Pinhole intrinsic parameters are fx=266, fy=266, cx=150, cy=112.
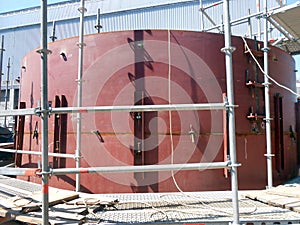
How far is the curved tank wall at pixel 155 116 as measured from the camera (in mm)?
5042

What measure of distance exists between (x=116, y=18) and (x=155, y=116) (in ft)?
54.7

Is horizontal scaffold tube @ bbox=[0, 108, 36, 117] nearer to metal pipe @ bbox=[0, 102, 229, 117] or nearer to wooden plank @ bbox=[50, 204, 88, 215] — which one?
metal pipe @ bbox=[0, 102, 229, 117]

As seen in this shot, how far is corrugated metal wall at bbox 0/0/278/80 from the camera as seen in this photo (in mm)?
17438

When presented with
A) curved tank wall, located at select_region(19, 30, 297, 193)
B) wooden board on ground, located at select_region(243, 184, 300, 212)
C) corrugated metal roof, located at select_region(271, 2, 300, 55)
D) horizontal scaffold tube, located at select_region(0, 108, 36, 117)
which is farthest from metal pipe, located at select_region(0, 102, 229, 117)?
corrugated metal roof, located at select_region(271, 2, 300, 55)

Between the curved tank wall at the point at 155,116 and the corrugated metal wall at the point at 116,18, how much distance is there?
12.2 meters

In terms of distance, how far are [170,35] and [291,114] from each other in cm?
401

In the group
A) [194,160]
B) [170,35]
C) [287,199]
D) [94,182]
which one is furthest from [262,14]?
[94,182]

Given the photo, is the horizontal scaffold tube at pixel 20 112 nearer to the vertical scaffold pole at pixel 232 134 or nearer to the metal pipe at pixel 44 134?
the metal pipe at pixel 44 134

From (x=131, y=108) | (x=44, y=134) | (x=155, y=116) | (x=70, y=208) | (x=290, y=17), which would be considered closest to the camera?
(x=44, y=134)

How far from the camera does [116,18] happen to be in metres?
20.0

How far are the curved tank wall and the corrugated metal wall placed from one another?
1223cm

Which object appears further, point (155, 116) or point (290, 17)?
point (290, 17)

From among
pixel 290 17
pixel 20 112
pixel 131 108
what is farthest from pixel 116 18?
pixel 131 108

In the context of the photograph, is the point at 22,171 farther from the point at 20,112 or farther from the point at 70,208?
the point at 70,208
